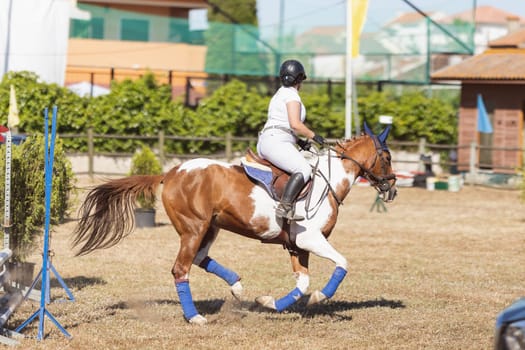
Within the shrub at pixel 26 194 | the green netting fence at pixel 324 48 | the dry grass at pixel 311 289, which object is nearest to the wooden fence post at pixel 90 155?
the green netting fence at pixel 324 48

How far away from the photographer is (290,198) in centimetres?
929

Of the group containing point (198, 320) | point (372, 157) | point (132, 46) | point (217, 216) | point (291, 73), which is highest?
point (132, 46)

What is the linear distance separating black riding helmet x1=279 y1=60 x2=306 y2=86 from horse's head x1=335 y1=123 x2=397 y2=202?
103cm

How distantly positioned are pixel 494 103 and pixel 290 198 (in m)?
22.7

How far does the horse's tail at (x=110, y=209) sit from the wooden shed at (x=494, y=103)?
20.4 meters

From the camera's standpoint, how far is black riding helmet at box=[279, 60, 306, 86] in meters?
9.40

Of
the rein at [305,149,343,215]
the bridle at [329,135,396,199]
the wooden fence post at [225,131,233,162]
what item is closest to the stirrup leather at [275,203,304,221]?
the rein at [305,149,343,215]

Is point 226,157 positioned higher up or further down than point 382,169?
higher up

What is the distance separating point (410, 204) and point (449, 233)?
5.73 metres

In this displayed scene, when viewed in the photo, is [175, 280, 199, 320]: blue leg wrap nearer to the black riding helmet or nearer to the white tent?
the black riding helmet

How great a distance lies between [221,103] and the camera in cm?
3127

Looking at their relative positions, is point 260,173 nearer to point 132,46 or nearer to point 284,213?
point 284,213

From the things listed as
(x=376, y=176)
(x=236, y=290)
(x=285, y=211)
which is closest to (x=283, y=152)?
(x=285, y=211)

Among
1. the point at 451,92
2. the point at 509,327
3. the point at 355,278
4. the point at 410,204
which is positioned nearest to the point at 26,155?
the point at 355,278
